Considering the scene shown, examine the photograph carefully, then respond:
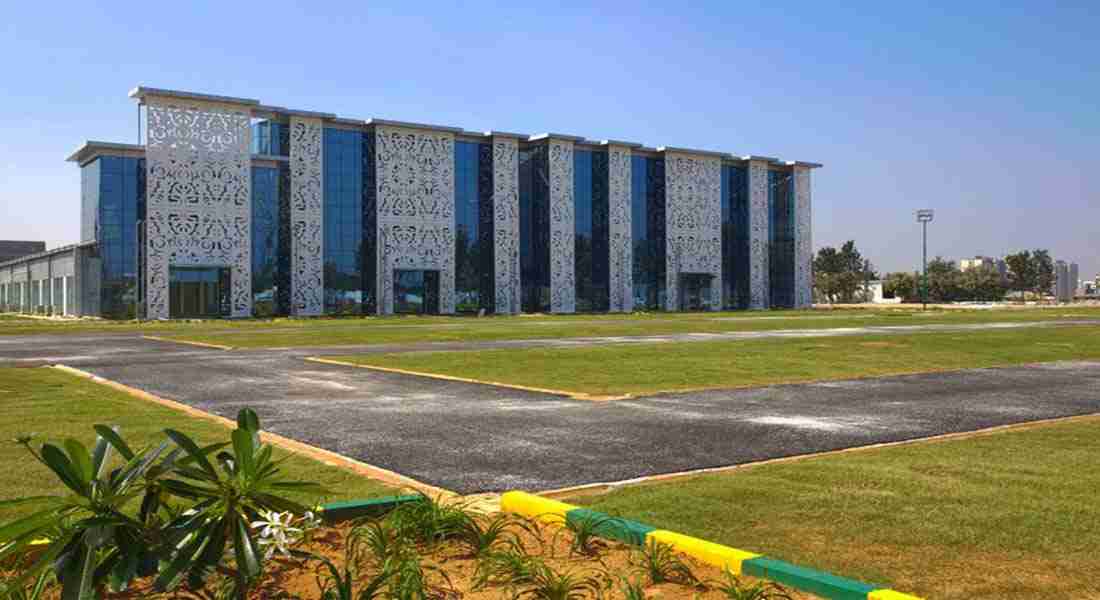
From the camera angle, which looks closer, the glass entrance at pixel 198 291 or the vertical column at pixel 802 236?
the glass entrance at pixel 198 291

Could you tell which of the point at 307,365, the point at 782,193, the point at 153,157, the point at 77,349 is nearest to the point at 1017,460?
the point at 307,365

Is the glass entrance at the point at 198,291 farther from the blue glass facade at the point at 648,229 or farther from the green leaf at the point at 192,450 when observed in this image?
the green leaf at the point at 192,450

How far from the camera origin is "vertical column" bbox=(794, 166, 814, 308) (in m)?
99.9

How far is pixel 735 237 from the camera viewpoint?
96062 mm

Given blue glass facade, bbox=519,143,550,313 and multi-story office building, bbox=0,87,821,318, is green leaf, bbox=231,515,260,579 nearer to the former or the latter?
multi-story office building, bbox=0,87,821,318

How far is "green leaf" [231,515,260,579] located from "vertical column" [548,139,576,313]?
256 feet

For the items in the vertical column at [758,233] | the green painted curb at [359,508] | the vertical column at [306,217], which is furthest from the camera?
the vertical column at [758,233]

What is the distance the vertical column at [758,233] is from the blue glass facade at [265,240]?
49480mm

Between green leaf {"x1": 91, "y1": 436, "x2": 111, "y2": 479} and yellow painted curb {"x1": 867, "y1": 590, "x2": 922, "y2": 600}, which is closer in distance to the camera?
green leaf {"x1": 91, "y1": 436, "x2": 111, "y2": 479}

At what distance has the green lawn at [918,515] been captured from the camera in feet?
17.5

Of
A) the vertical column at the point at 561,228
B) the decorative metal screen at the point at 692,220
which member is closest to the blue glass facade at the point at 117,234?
the vertical column at the point at 561,228

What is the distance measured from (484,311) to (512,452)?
6752cm

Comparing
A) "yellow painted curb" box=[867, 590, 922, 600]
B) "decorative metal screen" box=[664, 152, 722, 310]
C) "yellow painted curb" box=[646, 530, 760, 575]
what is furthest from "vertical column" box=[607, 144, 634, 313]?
"yellow painted curb" box=[867, 590, 922, 600]

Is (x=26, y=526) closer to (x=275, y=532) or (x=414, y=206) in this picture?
(x=275, y=532)
